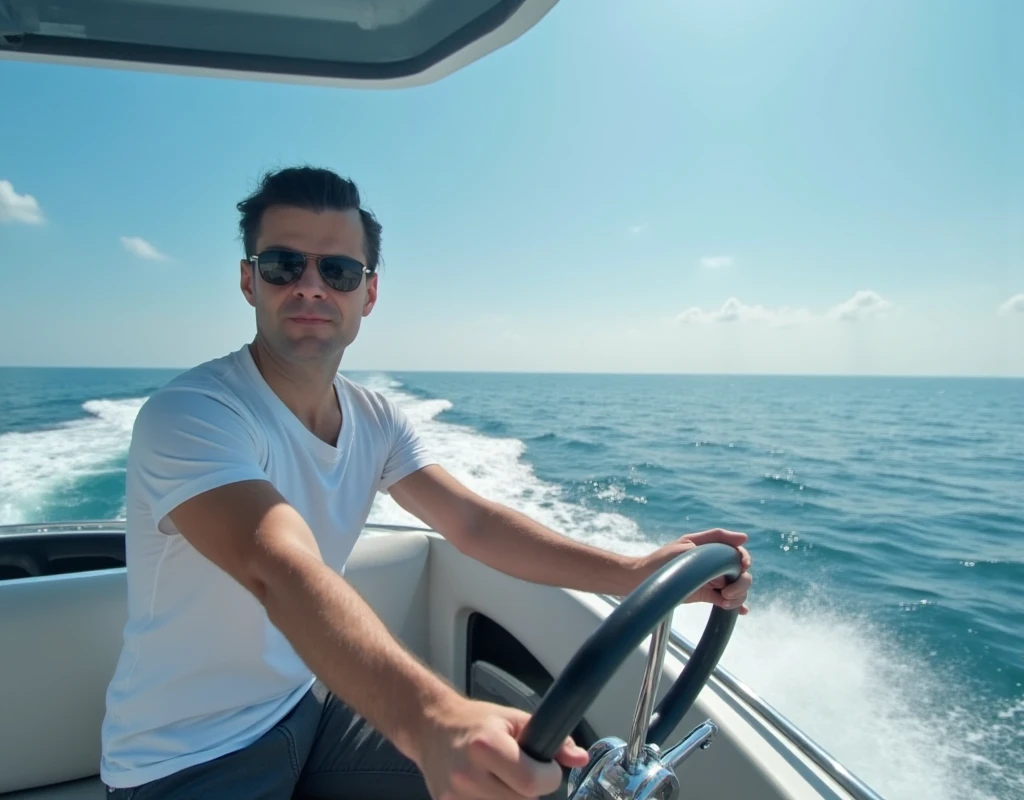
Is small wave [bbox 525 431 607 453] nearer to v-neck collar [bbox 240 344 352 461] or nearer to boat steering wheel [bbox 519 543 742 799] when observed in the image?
v-neck collar [bbox 240 344 352 461]

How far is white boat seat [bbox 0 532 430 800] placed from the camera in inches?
48.9

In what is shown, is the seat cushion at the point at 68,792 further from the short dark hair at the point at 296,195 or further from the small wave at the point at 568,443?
the small wave at the point at 568,443

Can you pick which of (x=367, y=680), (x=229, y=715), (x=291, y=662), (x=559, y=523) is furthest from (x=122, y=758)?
(x=559, y=523)

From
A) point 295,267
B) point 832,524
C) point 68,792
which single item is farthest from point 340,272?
point 832,524

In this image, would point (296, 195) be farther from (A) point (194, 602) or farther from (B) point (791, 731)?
(B) point (791, 731)

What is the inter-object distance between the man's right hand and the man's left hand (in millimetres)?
220

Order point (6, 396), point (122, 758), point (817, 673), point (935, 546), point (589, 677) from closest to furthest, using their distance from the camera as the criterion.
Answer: point (589, 677) → point (122, 758) → point (817, 673) → point (935, 546) → point (6, 396)

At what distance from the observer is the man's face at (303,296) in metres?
1.07

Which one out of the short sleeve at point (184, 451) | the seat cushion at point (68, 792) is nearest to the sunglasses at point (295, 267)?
the short sleeve at point (184, 451)

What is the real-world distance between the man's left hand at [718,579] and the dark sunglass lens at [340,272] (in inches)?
25.6

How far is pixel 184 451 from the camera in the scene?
0.79 m

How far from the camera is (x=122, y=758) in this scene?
2.86ft

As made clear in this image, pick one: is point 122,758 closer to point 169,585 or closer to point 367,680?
point 169,585

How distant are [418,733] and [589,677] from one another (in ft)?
0.46
